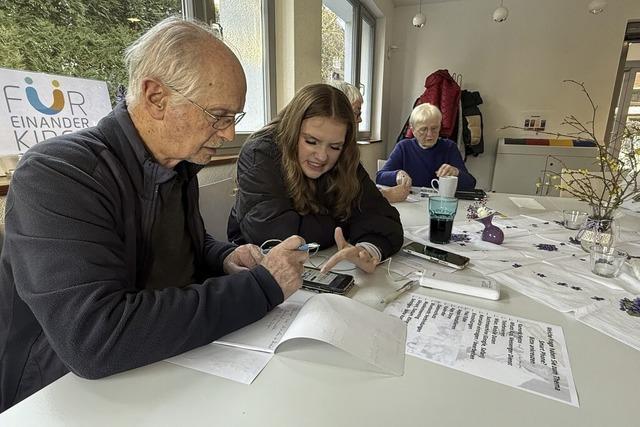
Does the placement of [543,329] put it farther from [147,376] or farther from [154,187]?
[154,187]

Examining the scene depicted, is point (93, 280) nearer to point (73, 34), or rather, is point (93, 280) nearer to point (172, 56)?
point (172, 56)

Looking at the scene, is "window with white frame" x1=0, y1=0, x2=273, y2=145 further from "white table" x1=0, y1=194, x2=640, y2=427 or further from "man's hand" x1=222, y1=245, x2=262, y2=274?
"white table" x1=0, y1=194, x2=640, y2=427

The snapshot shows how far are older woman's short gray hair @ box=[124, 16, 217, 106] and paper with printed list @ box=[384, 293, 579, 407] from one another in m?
0.62

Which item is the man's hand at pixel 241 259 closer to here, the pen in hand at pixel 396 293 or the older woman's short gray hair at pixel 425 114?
the pen in hand at pixel 396 293

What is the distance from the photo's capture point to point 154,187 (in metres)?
0.75

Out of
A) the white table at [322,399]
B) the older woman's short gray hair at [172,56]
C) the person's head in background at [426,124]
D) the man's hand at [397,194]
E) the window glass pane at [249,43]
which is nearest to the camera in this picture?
the white table at [322,399]

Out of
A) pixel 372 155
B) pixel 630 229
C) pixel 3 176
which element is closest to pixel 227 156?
pixel 3 176

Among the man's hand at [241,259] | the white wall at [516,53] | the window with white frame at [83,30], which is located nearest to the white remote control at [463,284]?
the man's hand at [241,259]

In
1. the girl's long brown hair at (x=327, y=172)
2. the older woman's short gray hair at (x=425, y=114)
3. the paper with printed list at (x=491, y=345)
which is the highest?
the older woman's short gray hair at (x=425, y=114)

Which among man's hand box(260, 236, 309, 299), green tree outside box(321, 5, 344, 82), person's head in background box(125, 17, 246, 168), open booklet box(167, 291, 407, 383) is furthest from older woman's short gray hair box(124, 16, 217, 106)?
green tree outside box(321, 5, 344, 82)

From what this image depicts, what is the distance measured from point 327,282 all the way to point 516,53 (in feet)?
15.7

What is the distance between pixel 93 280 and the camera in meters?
0.55

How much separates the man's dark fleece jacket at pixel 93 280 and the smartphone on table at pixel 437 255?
1.77 ft

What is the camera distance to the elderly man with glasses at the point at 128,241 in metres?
0.54
